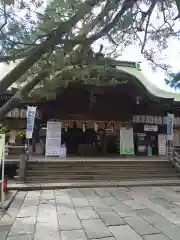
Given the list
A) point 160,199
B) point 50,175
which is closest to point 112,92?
point 50,175

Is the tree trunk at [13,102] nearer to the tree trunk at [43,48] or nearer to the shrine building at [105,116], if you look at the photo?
the tree trunk at [43,48]

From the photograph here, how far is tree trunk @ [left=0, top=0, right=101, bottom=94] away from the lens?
3.20 m

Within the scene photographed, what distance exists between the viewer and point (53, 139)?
14570 millimetres

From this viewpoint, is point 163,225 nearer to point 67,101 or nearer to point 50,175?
point 50,175

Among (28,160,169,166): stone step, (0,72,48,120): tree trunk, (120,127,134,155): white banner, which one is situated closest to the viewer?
(0,72,48,120): tree trunk

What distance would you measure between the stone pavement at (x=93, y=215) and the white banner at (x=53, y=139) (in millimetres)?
5087

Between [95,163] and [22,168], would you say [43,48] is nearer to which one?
[22,168]

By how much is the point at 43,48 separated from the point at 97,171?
30.0 ft

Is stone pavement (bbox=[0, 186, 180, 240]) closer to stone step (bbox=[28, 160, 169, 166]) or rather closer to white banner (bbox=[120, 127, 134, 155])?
stone step (bbox=[28, 160, 169, 166])

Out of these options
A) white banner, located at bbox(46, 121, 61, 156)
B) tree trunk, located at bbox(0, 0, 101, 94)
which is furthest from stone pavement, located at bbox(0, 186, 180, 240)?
white banner, located at bbox(46, 121, 61, 156)

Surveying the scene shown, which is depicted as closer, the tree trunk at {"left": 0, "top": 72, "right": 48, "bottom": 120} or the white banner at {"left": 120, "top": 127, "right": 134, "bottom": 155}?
the tree trunk at {"left": 0, "top": 72, "right": 48, "bottom": 120}

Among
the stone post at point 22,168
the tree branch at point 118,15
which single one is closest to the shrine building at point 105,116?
the stone post at point 22,168

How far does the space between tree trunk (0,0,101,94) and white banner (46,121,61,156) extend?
11028 millimetres

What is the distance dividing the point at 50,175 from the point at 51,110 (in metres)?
5.24
